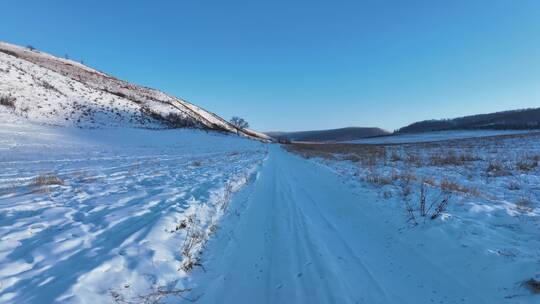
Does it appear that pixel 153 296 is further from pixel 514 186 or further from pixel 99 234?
pixel 514 186

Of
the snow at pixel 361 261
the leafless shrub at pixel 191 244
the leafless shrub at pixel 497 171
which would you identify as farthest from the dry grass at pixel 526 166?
the leafless shrub at pixel 191 244

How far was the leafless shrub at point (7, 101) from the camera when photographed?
27750 millimetres

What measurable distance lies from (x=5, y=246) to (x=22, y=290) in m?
1.36

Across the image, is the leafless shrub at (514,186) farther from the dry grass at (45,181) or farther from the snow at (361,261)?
the dry grass at (45,181)

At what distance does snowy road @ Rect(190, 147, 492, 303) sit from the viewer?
3912 mm

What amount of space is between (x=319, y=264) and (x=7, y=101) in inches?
1368

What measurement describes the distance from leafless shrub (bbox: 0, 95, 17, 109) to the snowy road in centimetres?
3102

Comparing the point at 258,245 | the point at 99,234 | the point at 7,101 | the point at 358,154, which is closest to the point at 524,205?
the point at 258,245

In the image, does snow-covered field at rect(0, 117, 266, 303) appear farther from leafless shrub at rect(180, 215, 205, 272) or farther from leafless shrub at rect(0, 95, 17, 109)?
leafless shrub at rect(0, 95, 17, 109)

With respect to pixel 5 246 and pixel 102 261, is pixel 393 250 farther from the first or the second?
pixel 5 246

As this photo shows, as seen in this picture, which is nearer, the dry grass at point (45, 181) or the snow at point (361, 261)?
the snow at point (361, 261)

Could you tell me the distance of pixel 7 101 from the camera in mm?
28203

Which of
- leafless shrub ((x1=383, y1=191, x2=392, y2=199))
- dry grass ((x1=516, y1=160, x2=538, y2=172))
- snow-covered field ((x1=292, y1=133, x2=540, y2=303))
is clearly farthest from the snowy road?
dry grass ((x1=516, y1=160, x2=538, y2=172))

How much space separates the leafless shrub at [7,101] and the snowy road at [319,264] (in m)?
31.0
